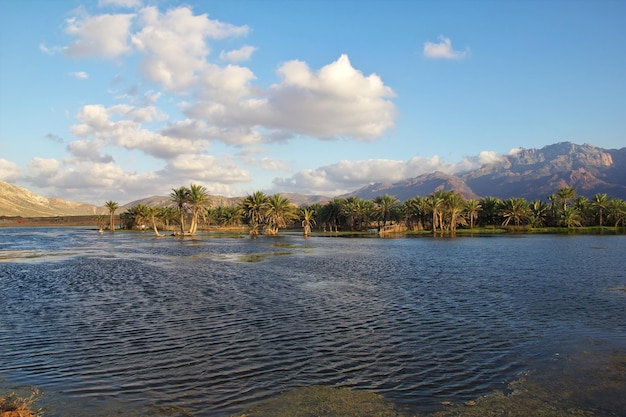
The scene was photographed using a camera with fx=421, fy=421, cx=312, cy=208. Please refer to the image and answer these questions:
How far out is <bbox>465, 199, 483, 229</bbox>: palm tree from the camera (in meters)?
110

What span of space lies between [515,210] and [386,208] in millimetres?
32590

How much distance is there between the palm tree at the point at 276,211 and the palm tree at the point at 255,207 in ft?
4.22

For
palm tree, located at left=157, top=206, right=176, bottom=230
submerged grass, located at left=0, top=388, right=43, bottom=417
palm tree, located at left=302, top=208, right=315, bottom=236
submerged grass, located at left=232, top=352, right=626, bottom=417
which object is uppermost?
palm tree, located at left=157, top=206, right=176, bottom=230

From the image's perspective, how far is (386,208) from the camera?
367 feet

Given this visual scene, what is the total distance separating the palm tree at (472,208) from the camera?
11031 cm

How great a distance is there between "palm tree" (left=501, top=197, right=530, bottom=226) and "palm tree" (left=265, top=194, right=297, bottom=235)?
185 ft

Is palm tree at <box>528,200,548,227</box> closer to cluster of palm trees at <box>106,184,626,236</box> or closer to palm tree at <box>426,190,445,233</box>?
cluster of palm trees at <box>106,184,626,236</box>

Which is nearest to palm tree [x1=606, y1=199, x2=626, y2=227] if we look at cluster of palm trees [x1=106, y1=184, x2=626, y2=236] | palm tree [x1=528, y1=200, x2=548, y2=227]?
cluster of palm trees [x1=106, y1=184, x2=626, y2=236]

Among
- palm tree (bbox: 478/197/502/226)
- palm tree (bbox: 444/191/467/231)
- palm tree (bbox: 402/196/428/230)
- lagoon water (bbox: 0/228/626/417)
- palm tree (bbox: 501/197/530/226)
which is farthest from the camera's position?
palm tree (bbox: 478/197/502/226)

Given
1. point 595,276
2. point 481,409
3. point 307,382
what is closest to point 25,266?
point 307,382

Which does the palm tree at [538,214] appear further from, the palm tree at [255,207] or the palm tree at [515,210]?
the palm tree at [255,207]

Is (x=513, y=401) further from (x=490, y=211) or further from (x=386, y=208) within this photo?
(x=490, y=211)

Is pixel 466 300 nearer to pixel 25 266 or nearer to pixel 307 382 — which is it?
pixel 307 382

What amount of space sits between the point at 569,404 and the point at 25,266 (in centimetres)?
3790
